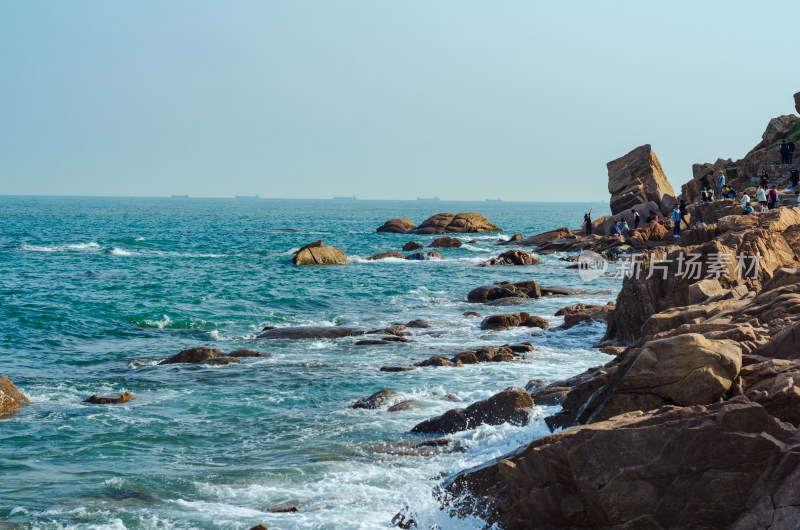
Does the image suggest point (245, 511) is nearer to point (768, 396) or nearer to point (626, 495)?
point (626, 495)

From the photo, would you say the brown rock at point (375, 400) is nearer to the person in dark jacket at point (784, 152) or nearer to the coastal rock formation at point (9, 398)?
A: the coastal rock formation at point (9, 398)

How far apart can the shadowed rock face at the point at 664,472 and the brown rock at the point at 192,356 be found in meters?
15.7

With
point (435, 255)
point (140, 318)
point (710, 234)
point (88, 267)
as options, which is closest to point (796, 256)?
point (710, 234)

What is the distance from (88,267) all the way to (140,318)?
22.6m

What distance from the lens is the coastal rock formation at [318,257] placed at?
52.4 metres

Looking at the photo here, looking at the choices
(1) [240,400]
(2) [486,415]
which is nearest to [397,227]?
(1) [240,400]

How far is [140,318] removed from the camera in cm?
3080

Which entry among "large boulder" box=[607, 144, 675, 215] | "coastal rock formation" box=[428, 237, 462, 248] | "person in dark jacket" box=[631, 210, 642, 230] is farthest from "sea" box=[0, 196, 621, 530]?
"coastal rock formation" box=[428, 237, 462, 248]

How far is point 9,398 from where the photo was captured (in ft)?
56.2

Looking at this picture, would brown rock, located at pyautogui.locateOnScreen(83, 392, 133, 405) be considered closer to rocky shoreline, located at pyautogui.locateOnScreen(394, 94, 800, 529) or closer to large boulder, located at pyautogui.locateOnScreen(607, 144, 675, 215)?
rocky shoreline, located at pyautogui.locateOnScreen(394, 94, 800, 529)

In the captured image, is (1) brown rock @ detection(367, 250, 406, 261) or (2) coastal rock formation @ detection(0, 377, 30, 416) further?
(1) brown rock @ detection(367, 250, 406, 261)

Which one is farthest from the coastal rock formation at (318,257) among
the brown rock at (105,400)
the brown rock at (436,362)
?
the brown rock at (105,400)

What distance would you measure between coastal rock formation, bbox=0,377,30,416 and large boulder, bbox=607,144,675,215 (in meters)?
51.5

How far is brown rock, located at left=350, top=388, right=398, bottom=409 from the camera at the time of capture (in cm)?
1684
